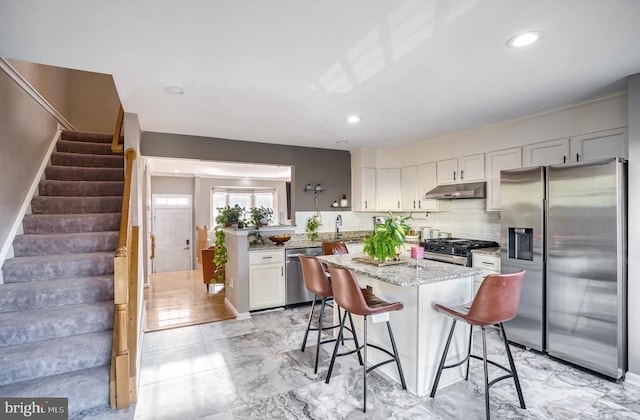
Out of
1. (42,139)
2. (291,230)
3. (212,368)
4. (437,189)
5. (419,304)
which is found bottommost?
(212,368)

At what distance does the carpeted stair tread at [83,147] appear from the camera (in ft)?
14.2

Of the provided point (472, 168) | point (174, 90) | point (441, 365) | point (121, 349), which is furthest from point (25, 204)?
point (472, 168)

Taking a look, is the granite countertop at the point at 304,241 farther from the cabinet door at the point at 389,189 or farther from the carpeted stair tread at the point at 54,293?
the carpeted stair tread at the point at 54,293

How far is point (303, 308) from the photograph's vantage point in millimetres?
4555

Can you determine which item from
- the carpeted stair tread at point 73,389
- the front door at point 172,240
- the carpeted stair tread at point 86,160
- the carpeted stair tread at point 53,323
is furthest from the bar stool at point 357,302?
the front door at point 172,240

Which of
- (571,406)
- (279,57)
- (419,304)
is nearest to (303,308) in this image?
(419,304)

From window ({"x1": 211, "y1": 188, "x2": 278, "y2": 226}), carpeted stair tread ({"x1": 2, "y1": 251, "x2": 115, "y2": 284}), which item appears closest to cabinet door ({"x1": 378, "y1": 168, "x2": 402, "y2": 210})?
carpeted stair tread ({"x1": 2, "y1": 251, "x2": 115, "y2": 284})

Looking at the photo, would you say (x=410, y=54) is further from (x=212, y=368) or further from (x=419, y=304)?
(x=212, y=368)

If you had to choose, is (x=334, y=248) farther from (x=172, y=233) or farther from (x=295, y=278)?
(x=172, y=233)

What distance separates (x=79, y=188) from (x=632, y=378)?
19.1ft

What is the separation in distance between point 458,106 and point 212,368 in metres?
3.49

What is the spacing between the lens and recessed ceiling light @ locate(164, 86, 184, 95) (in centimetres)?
276

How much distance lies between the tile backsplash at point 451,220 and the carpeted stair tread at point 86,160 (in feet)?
8.86

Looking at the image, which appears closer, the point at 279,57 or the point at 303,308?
the point at 279,57
